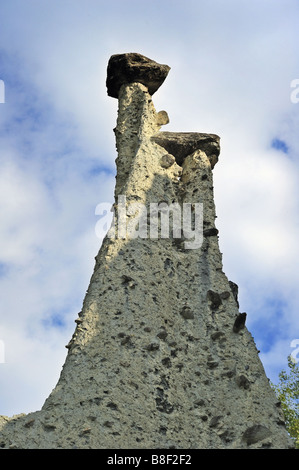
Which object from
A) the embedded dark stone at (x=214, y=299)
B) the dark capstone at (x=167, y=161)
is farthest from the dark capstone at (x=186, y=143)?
the embedded dark stone at (x=214, y=299)

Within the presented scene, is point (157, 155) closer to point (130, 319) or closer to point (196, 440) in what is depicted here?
point (130, 319)

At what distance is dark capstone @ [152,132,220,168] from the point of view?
846cm

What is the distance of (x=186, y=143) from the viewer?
8570 millimetres

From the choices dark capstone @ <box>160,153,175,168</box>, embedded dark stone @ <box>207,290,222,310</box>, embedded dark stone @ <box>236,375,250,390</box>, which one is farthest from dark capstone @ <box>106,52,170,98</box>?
embedded dark stone @ <box>236,375,250,390</box>

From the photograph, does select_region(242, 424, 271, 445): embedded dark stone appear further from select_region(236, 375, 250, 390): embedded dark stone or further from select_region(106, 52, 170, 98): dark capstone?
select_region(106, 52, 170, 98): dark capstone

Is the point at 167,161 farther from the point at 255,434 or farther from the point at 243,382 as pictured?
the point at 255,434

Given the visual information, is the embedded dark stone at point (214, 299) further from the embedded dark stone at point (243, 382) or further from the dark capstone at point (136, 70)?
the dark capstone at point (136, 70)

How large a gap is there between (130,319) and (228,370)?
39.1 inches

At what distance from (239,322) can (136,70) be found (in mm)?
4688

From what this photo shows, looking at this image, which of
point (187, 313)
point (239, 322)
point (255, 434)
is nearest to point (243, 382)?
point (255, 434)

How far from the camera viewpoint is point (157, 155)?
8156 mm

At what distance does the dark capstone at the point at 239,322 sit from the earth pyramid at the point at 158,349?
14 mm

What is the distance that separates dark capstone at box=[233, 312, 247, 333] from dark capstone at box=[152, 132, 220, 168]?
292 cm
